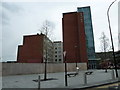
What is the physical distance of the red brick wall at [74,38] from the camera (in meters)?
50.3

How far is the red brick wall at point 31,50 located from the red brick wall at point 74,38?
1065 centimetres

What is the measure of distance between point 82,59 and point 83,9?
2877 centimetres

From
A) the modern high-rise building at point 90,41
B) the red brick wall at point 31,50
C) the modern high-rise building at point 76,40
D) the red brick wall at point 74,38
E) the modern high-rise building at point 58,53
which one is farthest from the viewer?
the modern high-rise building at point 58,53

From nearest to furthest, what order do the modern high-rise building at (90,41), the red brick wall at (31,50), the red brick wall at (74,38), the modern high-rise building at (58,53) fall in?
the red brick wall at (74,38)
the red brick wall at (31,50)
the modern high-rise building at (90,41)
the modern high-rise building at (58,53)

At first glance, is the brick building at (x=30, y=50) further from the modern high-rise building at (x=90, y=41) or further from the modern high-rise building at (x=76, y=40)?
the modern high-rise building at (x=90, y=41)

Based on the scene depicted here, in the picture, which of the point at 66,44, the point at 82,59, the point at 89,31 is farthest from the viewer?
the point at 89,31

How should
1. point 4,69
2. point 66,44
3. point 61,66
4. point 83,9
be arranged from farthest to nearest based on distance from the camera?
point 83,9 → point 66,44 → point 61,66 → point 4,69

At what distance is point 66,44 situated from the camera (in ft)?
174

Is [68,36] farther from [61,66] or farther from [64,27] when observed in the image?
[61,66]

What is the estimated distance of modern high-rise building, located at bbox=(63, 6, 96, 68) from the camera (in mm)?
50531

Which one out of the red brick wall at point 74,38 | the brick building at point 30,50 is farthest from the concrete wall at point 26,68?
the brick building at point 30,50

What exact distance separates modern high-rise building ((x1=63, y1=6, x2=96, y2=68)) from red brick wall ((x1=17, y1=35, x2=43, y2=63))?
10.6 meters

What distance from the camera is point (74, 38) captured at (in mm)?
52906

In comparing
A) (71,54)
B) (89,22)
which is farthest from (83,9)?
(71,54)
